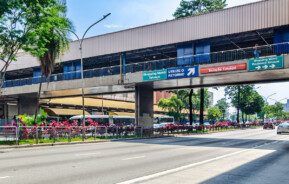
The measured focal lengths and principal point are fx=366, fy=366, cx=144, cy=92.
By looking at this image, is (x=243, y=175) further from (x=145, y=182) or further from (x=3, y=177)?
(x=3, y=177)

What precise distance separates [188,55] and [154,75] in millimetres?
4620

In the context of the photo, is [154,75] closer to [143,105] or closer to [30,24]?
[143,105]

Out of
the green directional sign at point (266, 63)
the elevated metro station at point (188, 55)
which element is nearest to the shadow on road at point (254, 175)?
the green directional sign at point (266, 63)

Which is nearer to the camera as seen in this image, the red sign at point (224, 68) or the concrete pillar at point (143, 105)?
the red sign at point (224, 68)

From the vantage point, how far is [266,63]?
27.0 metres

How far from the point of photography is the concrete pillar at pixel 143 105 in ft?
127

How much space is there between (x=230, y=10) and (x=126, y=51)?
40.2ft

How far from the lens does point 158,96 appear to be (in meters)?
118

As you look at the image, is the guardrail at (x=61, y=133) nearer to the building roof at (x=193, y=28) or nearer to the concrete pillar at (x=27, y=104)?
the building roof at (x=193, y=28)

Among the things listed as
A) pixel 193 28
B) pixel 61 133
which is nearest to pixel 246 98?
pixel 193 28

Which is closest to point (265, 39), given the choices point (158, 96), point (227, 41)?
point (227, 41)

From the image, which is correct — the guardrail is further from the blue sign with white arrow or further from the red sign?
the red sign

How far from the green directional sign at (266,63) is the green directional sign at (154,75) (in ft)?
26.3

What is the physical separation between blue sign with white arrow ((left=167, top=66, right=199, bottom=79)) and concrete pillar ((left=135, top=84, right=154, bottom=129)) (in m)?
6.91
